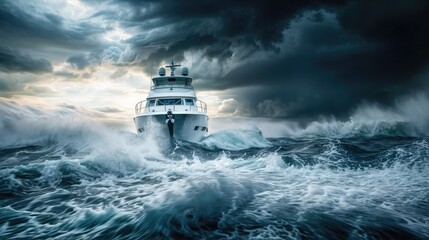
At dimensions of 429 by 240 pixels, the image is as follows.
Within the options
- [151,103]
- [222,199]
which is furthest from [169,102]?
[222,199]

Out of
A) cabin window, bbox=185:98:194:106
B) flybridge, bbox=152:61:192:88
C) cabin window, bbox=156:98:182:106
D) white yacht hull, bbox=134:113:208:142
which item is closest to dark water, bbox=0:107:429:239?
white yacht hull, bbox=134:113:208:142

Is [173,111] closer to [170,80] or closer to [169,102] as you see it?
[169,102]

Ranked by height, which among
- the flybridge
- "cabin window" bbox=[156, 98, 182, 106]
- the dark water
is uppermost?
the flybridge

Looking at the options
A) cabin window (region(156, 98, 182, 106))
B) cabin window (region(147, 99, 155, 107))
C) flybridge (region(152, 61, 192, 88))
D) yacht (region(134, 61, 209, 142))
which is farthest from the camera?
flybridge (region(152, 61, 192, 88))

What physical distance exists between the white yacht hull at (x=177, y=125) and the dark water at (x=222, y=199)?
8279 mm

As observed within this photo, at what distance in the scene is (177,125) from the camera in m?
19.2

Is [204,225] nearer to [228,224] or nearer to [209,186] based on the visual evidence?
[228,224]

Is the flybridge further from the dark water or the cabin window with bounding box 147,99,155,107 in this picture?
the dark water

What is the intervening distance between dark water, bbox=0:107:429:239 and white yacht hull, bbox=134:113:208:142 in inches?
326

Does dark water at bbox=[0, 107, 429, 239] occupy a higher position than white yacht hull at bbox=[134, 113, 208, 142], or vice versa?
white yacht hull at bbox=[134, 113, 208, 142]

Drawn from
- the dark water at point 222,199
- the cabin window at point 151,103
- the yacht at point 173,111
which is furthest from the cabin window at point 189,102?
the dark water at point 222,199

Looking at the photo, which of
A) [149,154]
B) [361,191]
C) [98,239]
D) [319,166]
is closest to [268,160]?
[319,166]

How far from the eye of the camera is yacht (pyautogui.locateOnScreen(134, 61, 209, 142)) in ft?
62.5

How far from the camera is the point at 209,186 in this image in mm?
6441
